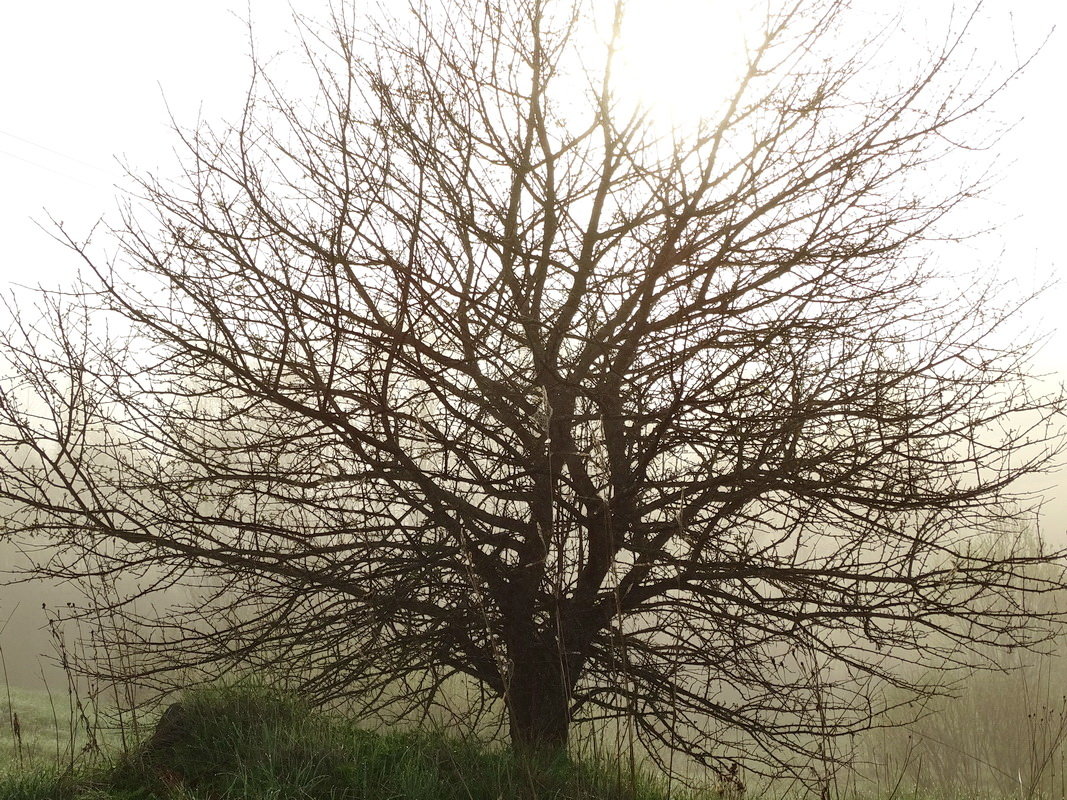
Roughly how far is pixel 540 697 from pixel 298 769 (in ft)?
5.22

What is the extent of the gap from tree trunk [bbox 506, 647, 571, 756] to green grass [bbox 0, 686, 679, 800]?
40 cm

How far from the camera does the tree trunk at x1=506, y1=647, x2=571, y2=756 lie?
173 inches

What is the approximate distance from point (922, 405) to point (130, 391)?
14.2ft

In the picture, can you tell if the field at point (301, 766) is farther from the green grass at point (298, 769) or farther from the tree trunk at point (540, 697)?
the tree trunk at point (540, 697)

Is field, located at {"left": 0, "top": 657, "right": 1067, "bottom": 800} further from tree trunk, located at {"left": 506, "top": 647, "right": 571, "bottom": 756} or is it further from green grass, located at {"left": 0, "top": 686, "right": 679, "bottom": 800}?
tree trunk, located at {"left": 506, "top": 647, "right": 571, "bottom": 756}

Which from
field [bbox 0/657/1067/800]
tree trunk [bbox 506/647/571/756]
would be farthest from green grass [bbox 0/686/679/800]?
tree trunk [bbox 506/647/571/756]

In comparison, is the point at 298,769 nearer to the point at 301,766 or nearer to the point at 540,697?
the point at 301,766

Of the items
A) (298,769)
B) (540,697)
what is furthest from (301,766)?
(540,697)

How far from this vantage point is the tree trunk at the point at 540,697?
14.5 ft

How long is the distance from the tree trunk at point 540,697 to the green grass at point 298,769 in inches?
15.8

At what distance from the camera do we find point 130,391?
4324mm

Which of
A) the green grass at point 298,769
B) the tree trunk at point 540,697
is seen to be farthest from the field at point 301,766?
the tree trunk at point 540,697

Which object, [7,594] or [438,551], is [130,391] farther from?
[7,594]

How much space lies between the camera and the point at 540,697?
15.1 feet
